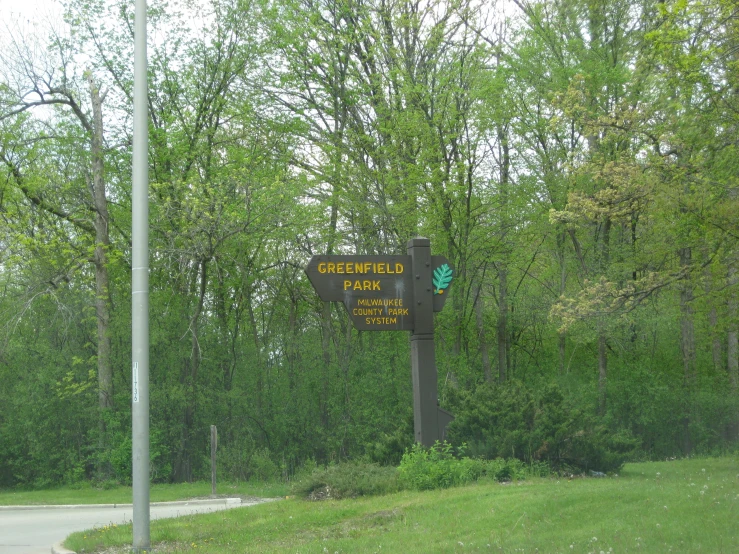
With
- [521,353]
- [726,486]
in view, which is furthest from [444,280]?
[521,353]

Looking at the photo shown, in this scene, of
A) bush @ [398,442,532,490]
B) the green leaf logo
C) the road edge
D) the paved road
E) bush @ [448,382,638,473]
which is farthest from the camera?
the green leaf logo

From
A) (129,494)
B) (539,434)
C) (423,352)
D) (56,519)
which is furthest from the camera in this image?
(129,494)

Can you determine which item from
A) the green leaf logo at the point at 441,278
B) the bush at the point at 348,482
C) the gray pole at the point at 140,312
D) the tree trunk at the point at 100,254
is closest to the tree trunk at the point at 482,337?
the tree trunk at the point at 100,254

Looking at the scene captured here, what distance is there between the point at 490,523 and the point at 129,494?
14566mm

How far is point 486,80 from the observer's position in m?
27.0

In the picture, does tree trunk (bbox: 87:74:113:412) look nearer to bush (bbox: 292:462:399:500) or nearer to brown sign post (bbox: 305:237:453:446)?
brown sign post (bbox: 305:237:453:446)

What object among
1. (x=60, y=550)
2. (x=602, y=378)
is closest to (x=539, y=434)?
(x=60, y=550)

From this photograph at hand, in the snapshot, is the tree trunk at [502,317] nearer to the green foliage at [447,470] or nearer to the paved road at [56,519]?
the paved road at [56,519]

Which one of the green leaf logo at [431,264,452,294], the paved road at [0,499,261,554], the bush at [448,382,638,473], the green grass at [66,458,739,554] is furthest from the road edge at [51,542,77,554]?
the green leaf logo at [431,264,452,294]

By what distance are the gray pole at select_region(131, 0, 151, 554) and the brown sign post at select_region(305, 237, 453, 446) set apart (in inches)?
206

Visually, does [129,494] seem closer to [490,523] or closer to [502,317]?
[490,523]

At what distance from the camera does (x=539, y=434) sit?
14.5 m

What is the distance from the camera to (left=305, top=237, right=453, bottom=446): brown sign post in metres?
15.2

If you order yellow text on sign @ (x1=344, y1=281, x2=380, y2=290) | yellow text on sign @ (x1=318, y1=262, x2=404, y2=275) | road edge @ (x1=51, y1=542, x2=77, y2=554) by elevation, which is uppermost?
yellow text on sign @ (x1=318, y1=262, x2=404, y2=275)
